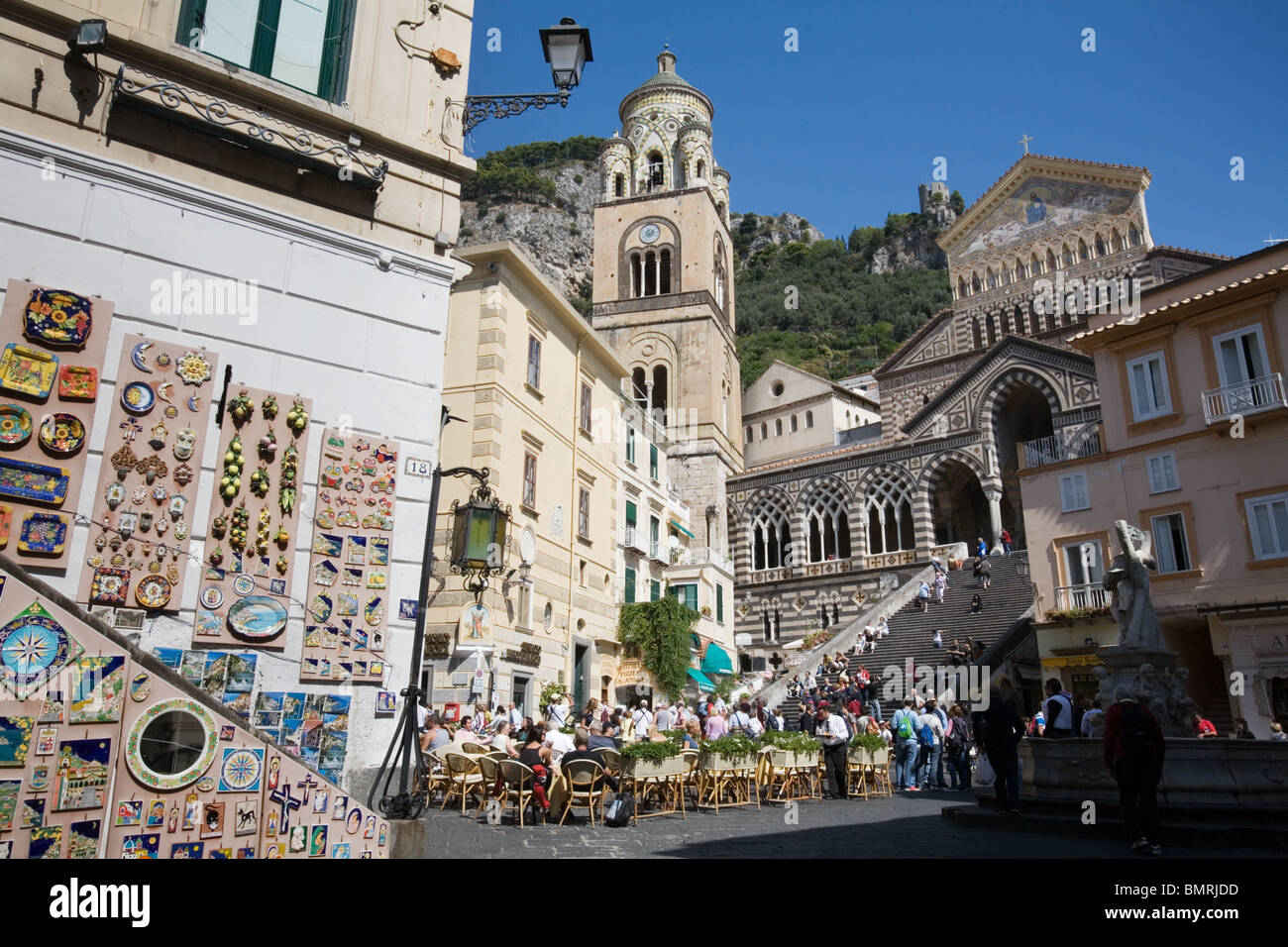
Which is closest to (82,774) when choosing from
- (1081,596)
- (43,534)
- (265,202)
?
(43,534)

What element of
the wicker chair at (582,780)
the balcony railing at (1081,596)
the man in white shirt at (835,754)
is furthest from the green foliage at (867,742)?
the balcony railing at (1081,596)

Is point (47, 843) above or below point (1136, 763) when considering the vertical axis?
below

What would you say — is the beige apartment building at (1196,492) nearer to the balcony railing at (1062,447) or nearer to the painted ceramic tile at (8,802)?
the balcony railing at (1062,447)

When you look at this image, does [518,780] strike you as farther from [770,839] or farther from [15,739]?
[15,739]

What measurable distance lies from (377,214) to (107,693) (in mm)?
5100

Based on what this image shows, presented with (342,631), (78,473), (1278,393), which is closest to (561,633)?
(342,631)

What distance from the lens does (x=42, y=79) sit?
7.08 meters

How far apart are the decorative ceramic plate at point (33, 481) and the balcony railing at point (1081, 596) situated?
72.1 ft

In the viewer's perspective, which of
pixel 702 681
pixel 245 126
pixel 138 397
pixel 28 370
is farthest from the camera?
pixel 702 681

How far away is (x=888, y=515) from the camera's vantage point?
39.9m

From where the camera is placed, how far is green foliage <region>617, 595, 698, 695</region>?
24.2m

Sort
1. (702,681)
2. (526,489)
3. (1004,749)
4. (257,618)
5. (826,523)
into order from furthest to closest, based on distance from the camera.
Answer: (826,523), (702,681), (526,489), (1004,749), (257,618)

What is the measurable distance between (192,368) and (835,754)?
1011cm
